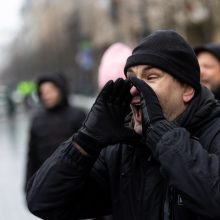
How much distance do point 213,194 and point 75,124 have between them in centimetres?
355

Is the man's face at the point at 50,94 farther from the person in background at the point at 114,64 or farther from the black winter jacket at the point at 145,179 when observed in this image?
the black winter jacket at the point at 145,179

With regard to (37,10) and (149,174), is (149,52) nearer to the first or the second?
→ (149,174)

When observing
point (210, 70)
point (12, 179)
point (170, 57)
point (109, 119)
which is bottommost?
point (12, 179)

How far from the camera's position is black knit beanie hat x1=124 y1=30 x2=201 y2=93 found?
7.00 ft

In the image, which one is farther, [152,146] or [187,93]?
[187,93]

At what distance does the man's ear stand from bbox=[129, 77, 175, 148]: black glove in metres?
0.14

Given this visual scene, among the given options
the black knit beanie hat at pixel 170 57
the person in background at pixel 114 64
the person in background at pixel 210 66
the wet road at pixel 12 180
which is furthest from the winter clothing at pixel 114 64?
the wet road at pixel 12 180

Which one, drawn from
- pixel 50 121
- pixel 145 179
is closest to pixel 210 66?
pixel 50 121

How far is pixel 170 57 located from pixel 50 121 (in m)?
3.28

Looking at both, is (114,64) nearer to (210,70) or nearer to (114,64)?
(114,64)

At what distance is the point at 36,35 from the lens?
101000mm

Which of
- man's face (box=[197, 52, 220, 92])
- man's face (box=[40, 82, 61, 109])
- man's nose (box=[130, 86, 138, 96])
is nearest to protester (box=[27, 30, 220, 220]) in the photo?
man's nose (box=[130, 86, 138, 96])

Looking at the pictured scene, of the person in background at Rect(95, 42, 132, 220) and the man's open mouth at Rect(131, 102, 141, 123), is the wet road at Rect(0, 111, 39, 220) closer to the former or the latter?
the person in background at Rect(95, 42, 132, 220)

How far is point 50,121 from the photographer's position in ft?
17.5
